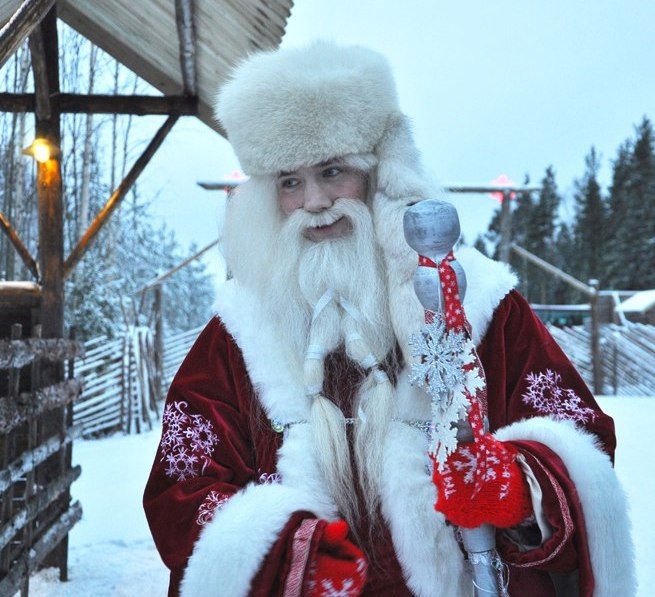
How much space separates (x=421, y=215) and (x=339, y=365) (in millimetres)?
681

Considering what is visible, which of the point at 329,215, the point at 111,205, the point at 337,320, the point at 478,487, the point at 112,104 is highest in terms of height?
the point at 112,104

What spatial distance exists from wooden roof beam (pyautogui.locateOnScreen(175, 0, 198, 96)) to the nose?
196 cm

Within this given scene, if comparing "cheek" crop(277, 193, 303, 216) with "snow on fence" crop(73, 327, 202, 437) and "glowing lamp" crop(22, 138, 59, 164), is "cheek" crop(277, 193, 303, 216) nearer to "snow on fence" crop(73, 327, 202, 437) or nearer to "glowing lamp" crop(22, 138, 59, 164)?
"glowing lamp" crop(22, 138, 59, 164)

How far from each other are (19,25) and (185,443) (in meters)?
1.67

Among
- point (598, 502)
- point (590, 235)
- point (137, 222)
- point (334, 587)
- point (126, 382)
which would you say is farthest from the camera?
point (590, 235)

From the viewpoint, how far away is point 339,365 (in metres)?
1.87

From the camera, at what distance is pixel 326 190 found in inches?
74.9

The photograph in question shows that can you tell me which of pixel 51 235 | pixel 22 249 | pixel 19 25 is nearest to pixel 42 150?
pixel 51 235

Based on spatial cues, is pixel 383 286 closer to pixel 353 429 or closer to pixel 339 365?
pixel 339 365

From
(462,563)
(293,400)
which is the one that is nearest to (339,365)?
(293,400)

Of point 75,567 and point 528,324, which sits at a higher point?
point 528,324

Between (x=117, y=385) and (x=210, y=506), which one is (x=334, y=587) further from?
(x=117, y=385)

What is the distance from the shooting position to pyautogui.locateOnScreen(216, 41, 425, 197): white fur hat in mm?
1854

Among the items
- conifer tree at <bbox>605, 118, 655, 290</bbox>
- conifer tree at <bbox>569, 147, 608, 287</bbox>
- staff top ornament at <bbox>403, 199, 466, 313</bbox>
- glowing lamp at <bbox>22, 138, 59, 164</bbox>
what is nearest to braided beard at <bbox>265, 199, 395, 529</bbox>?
staff top ornament at <bbox>403, 199, 466, 313</bbox>
